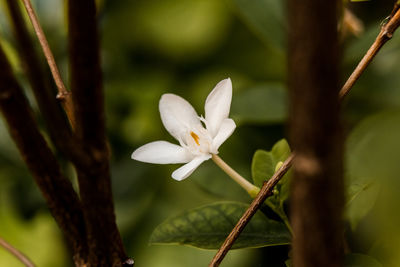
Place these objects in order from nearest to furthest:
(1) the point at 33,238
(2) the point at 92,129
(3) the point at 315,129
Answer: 1. (3) the point at 315,129
2. (2) the point at 92,129
3. (1) the point at 33,238

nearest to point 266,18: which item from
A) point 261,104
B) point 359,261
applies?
point 261,104

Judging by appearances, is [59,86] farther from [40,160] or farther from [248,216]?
[248,216]

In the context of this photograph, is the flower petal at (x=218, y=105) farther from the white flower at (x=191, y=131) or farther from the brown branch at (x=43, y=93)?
the brown branch at (x=43, y=93)

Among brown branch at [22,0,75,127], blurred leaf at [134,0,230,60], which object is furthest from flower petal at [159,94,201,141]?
blurred leaf at [134,0,230,60]

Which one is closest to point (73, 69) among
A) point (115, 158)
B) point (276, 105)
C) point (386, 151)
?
point (386, 151)

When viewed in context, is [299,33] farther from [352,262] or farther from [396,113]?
[396,113]

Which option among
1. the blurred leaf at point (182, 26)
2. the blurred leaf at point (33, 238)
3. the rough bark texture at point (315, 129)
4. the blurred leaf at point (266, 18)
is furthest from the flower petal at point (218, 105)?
the blurred leaf at point (182, 26)

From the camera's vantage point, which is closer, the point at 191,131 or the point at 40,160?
the point at 40,160

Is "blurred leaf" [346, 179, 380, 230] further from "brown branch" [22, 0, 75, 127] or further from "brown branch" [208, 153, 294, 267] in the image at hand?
"brown branch" [22, 0, 75, 127]
